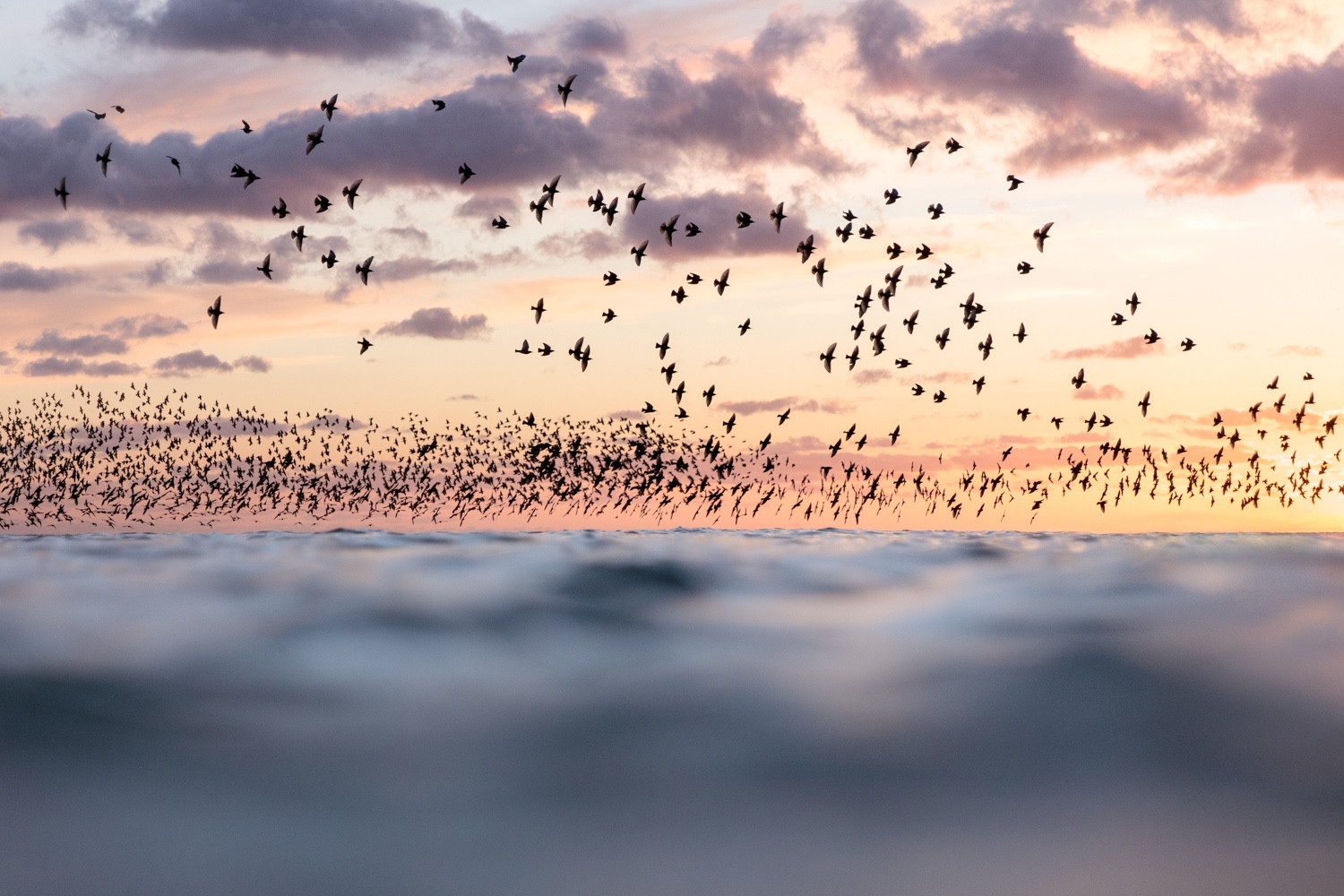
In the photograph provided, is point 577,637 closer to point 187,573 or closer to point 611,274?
point 187,573

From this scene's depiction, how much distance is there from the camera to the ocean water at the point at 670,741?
9195 millimetres

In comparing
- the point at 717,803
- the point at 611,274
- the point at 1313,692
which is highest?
the point at 611,274

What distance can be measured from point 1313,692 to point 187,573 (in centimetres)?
2022

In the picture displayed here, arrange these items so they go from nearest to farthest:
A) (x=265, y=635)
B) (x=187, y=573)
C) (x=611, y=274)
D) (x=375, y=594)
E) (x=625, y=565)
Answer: (x=265, y=635) → (x=375, y=594) → (x=187, y=573) → (x=625, y=565) → (x=611, y=274)

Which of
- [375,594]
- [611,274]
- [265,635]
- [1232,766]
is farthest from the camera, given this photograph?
[611,274]

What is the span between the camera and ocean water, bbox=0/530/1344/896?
920 centimetres

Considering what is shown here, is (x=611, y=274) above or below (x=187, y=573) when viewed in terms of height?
above

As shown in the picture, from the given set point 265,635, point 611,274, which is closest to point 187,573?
point 265,635

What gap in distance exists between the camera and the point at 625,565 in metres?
24.8

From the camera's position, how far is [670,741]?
11734 millimetres

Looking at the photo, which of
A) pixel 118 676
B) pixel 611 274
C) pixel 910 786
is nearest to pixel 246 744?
pixel 118 676

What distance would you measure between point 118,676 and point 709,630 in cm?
788

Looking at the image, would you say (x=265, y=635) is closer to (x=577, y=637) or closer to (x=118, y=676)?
(x=118, y=676)

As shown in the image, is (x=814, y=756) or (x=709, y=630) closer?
(x=814, y=756)
